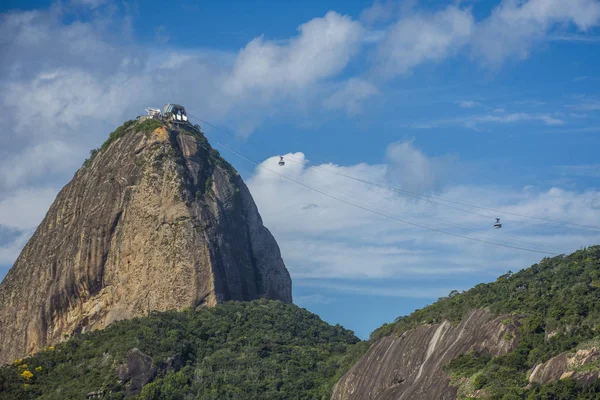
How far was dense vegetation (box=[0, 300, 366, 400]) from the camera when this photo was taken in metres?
116

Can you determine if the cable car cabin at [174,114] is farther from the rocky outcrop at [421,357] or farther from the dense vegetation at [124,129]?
the rocky outcrop at [421,357]

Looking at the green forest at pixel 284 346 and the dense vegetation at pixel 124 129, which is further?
the dense vegetation at pixel 124 129

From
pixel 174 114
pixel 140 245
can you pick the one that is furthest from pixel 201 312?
pixel 174 114

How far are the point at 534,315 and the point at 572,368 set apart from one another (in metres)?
13.4

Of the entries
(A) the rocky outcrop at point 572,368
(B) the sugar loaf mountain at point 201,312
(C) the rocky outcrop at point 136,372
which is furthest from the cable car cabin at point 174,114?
(A) the rocky outcrop at point 572,368

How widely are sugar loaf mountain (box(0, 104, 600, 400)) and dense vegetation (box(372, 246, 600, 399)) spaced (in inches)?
6.8

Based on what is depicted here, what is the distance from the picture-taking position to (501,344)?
88.1 m

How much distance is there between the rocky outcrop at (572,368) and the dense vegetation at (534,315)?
3.34ft

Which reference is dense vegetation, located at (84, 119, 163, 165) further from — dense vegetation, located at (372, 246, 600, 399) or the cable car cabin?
dense vegetation, located at (372, 246, 600, 399)

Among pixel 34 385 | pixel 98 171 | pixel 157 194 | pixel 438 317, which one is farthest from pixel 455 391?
pixel 98 171

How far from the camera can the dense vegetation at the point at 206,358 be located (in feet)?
382

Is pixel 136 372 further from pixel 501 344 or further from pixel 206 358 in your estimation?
pixel 501 344

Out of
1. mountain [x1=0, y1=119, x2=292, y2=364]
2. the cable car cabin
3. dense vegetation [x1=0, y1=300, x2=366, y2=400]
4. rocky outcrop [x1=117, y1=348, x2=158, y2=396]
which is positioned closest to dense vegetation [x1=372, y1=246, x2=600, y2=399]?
dense vegetation [x1=0, y1=300, x2=366, y2=400]

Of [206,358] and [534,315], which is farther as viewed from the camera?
[206,358]
